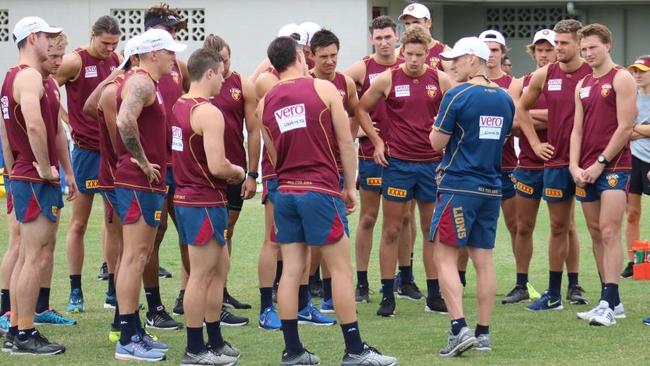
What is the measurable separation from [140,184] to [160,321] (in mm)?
1640

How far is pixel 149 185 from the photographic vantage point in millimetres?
9188

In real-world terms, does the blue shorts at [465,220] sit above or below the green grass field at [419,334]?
above

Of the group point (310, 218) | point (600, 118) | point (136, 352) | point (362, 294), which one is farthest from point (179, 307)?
point (600, 118)

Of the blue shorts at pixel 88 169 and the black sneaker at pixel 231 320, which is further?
the blue shorts at pixel 88 169

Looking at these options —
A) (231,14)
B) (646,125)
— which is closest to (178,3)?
(231,14)

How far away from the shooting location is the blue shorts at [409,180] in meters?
11.1

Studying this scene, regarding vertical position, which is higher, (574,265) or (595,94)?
(595,94)

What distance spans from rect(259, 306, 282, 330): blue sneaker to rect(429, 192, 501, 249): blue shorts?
1.72 metres

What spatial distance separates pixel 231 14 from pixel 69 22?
4.18 m

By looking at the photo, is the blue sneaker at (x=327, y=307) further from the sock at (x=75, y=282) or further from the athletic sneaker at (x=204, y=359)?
the athletic sneaker at (x=204, y=359)

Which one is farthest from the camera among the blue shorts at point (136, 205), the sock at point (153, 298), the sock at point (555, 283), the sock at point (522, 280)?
the sock at point (522, 280)

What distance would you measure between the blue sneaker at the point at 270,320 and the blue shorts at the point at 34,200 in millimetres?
2011

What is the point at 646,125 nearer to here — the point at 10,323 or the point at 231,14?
the point at 10,323

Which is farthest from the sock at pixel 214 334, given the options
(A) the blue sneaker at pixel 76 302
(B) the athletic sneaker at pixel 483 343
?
(A) the blue sneaker at pixel 76 302
